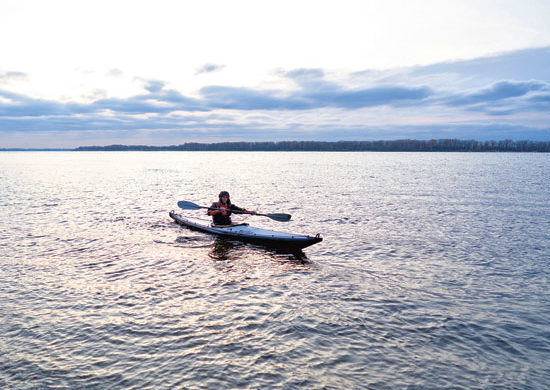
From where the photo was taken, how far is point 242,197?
125ft

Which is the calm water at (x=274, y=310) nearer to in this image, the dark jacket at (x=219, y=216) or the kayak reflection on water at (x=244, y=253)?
the kayak reflection on water at (x=244, y=253)

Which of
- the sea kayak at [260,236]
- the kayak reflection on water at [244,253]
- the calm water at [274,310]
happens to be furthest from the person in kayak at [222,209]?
the kayak reflection on water at [244,253]

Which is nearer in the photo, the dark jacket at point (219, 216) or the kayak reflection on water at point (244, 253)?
the kayak reflection on water at point (244, 253)

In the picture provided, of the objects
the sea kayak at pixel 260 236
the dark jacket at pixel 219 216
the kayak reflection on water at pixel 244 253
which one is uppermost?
the dark jacket at pixel 219 216

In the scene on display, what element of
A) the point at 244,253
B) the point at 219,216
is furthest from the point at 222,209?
the point at 244,253

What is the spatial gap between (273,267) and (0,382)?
9.00m

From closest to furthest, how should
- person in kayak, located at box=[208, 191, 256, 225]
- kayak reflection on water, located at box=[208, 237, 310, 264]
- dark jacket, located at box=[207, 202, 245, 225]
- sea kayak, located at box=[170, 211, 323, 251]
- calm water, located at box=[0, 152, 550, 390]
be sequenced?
1. calm water, located at box=[0, 152, 550, 390]
2. kayak reflection on water, located at box=[208, 237, 310, 264]
3. sea kayak, located at box=[170, 211, 323, 251]
4. person in kayak, located at box=[208, 191, 256, 225]
5. dark jacket, located at box=[207, 202, 245, 225]

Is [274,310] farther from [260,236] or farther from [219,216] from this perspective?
[219,216]

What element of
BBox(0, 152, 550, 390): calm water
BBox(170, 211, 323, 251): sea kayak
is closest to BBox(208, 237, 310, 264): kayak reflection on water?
BBox(0, 152, 550, 390): calm water

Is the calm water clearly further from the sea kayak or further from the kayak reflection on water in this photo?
the sea kayak

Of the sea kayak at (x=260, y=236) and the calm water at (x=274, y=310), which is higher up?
the sea kayak at (x=260, y=236)

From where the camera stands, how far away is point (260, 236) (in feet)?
56.7

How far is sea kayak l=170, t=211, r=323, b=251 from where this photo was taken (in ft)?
52.4

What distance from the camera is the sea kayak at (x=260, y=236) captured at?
1597 centimetres
